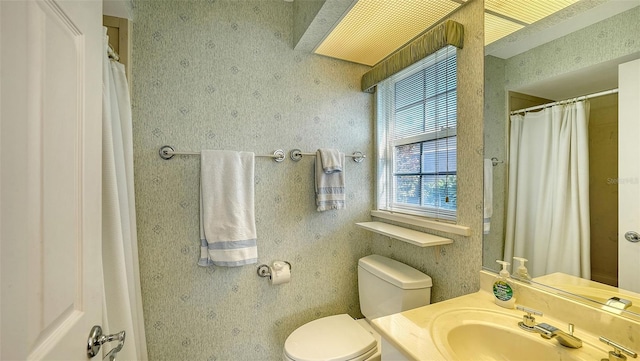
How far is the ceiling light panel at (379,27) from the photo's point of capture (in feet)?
4.06

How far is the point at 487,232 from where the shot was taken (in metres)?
1.08

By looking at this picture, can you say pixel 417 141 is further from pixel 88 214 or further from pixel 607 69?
pixel 88 214

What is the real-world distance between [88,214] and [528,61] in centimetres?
150

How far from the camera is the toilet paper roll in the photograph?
1449 mm

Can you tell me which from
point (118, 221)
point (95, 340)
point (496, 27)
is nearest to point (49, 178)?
point (95, 340)

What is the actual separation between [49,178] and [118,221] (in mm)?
540

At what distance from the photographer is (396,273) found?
1351 mm

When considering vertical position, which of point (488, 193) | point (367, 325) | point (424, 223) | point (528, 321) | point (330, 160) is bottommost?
point (367, 325)

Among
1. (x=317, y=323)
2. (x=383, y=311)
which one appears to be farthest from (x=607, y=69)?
(x=317, y=323)

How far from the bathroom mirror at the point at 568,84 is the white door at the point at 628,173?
0.02 metres

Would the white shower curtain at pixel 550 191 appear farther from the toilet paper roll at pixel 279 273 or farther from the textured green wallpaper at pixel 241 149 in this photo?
the toilet paper roll at pixel 279 273

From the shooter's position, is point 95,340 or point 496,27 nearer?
point 95,340

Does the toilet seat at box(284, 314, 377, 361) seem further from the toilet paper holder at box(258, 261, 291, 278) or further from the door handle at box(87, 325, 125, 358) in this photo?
the door handle at box(87, 325, 125, 358)

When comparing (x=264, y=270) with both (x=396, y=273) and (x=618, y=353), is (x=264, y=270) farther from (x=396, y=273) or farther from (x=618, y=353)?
(x=618, y=353)
